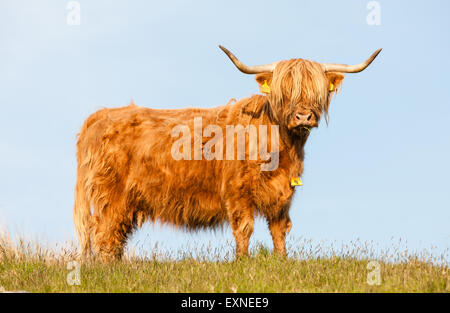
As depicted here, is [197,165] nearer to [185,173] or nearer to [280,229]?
[185,173]

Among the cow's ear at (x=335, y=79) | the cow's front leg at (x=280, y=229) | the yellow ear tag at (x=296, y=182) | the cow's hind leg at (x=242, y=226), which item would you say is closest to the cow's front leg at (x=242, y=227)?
the cow's hind leg at (x=242, y=226)

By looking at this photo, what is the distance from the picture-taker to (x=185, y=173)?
281 inches

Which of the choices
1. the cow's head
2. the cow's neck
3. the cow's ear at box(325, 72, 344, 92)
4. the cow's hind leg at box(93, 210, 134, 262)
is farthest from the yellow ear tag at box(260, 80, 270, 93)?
the cow's hind leg at box(93, 210, 134, 262)

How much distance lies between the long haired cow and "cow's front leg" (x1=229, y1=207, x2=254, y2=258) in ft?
0.04

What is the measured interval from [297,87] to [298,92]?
63 mm

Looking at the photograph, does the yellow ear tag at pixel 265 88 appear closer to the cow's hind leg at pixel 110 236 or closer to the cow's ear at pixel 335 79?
the cow's ear at pixel 335 79

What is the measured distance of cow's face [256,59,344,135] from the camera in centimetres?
633

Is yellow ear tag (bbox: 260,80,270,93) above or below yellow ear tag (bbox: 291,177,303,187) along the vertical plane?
above

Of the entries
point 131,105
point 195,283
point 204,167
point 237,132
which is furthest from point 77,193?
point 195,283

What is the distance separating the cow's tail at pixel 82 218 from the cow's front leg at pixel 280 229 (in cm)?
257

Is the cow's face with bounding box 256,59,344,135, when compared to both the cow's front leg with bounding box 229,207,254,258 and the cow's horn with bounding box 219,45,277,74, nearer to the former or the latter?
the cow's horn with bounding box 219,45,277,74

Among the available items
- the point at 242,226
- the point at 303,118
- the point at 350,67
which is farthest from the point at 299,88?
the point at 242,226
